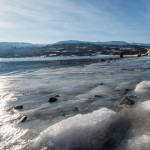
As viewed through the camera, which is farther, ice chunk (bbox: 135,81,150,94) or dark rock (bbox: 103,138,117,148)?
ice chunk (bbox: 135,81,150,94)

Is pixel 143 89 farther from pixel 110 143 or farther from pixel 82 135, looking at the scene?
pixel 82 135

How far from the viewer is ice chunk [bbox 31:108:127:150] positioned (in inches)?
319

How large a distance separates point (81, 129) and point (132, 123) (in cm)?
243

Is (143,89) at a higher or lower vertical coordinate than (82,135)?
lower

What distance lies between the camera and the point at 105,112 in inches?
410

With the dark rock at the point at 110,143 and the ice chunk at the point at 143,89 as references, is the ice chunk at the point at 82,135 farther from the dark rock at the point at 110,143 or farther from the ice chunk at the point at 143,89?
the ice chunk at the point at 143,89

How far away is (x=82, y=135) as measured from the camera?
849 cm

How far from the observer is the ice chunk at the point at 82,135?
8.09m

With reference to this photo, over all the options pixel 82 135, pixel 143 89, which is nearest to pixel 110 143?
pixel 82 135

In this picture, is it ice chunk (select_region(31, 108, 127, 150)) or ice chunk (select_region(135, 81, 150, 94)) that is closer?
ice chunk (select_region(31, 108, 127, 150))

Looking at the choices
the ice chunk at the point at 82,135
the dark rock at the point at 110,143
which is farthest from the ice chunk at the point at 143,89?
the dark rock at the point at 110,143

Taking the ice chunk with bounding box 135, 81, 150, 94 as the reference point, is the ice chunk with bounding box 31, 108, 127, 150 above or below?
above

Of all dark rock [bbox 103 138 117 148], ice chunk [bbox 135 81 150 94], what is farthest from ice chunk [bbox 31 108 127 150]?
ice chunk [bbox 135 81 150 94]

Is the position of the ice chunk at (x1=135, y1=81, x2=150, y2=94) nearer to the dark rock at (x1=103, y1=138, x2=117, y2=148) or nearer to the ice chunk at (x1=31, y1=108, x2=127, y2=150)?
the ice chunk at (x1=31, y1=108, x2=127, y2=150)
